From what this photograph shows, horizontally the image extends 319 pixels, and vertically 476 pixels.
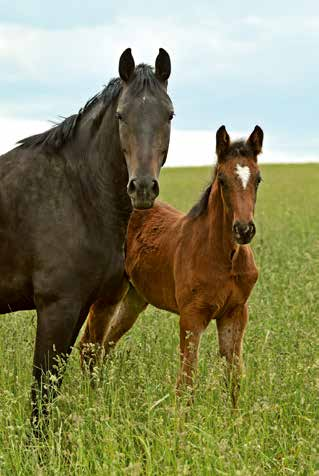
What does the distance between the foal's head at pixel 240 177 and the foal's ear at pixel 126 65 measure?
97 cm

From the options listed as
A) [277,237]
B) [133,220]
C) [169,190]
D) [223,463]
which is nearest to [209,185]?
[133,220]

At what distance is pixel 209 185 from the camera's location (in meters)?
5.95

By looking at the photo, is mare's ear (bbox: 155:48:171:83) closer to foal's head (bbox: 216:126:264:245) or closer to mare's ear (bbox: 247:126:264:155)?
foal's head (bbox: 216:126:264:245)

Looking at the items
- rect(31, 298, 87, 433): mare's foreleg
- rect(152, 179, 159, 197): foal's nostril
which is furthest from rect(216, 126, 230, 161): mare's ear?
rect(31, 298, 87, 433): mare's foreleg

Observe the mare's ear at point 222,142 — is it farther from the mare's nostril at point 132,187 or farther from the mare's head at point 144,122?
the mare's nostril at point 132,187

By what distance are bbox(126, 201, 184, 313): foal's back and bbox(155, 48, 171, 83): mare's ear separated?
1864 millimetres

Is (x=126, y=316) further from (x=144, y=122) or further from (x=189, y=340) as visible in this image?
(x=144, y=122)

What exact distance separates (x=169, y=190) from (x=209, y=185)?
30.9 meters

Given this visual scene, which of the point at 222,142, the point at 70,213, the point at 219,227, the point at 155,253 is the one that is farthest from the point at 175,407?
the point at 155,253

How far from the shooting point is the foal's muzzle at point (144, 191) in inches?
160

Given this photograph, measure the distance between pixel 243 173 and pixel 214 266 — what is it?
2.78 ft

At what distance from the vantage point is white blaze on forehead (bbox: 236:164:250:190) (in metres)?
5.06

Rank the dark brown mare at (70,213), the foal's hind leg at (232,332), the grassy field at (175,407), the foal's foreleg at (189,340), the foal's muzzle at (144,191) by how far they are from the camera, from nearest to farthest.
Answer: the grassy field at (175,407)
the foal's muzzle at (144,191)
the dark brown mare at (70,213)
the foal's foreleg at (189,340)
the foal's hind leg at (232,332)

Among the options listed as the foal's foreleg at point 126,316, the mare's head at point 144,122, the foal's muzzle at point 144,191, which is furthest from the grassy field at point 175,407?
the mare's head at point 144,122
